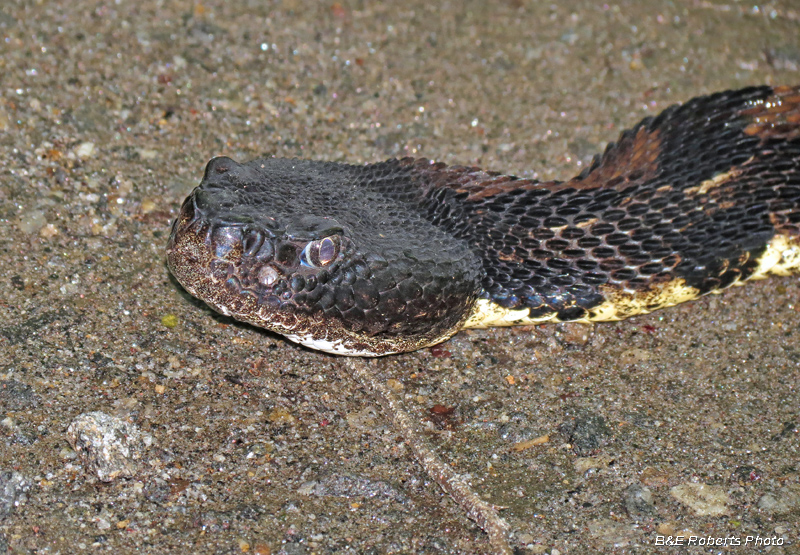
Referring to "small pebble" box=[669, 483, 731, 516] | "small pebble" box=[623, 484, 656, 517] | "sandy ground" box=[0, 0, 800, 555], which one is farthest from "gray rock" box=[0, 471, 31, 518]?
"small pebble" box=[669, 483, 731, 516]

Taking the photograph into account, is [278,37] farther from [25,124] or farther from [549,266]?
[549,266]

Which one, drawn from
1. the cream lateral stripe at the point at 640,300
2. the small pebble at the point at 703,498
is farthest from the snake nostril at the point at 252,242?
the small pebble at the point at 703,498

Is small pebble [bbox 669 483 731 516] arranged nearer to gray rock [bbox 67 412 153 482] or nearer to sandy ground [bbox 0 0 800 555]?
sandy ground [bbox 0 0 800 555]

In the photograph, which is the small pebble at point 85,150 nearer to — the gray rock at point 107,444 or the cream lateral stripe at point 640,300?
the gray rock at point 107,444

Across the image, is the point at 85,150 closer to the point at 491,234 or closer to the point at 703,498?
the point at 491,234

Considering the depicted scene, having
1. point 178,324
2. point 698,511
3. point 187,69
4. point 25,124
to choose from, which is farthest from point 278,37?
point 698,511

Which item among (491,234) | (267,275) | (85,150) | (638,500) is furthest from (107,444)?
(638,500)
